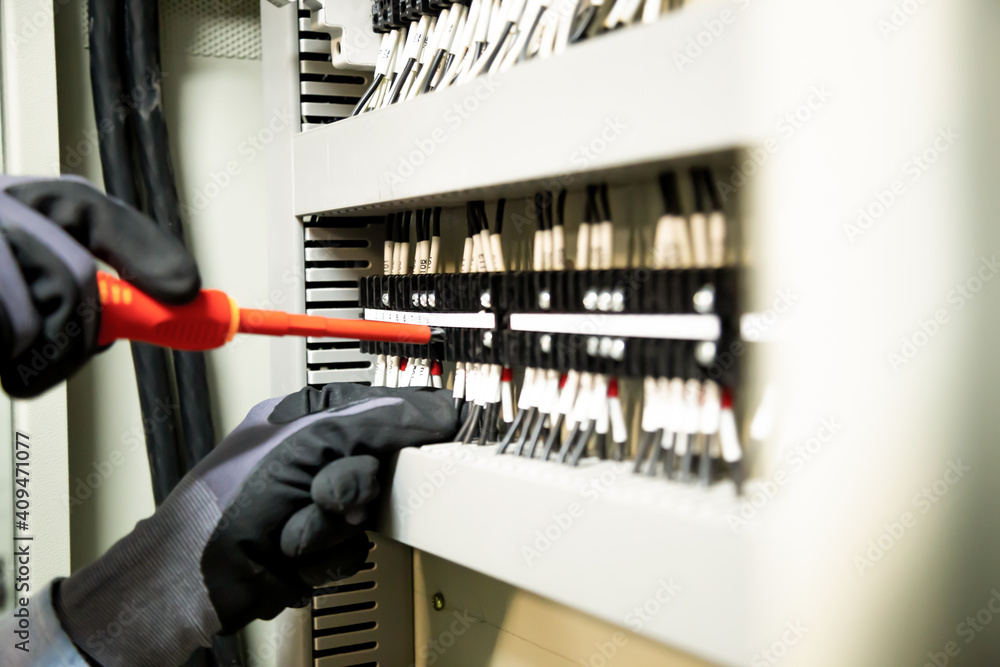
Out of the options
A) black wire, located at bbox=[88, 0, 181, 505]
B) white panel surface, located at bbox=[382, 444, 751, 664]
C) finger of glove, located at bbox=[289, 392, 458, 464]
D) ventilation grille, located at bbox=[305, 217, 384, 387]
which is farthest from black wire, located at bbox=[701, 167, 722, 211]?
black wire, located at bbox=[88, 0, 181, 505]

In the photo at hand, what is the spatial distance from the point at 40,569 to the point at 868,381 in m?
1.38

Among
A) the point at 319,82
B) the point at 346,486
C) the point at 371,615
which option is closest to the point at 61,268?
the point at 346,486

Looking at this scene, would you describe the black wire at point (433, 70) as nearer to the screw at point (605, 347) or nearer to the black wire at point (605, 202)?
the black wire at point (605, 202)

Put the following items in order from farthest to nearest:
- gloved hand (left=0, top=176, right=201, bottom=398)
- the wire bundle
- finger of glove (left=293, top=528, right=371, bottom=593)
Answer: finger of glove (left=293, top=528, right=371, bottom=593)
the wire bundle
gloved hand (left=0, top=176, right=201, bottom=398)

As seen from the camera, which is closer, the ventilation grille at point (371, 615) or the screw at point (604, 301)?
the screw at point (604, 301)

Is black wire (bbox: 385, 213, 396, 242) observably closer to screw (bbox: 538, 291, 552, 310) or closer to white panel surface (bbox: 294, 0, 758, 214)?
white panel surface (bbox: 294, 0, 758, 214)

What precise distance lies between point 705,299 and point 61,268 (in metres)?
0.59

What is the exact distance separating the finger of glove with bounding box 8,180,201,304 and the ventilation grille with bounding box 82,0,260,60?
2.97 feet

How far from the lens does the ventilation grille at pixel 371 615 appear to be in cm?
140

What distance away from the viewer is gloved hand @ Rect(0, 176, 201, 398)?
0.76 meters

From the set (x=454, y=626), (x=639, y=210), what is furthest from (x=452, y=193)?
(x=454, y=626)

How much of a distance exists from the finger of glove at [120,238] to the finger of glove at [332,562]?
386mm

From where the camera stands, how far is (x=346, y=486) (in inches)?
36.6

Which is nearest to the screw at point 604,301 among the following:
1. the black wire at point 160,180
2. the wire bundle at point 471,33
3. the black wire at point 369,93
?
the wire bundle at point 471,33
